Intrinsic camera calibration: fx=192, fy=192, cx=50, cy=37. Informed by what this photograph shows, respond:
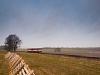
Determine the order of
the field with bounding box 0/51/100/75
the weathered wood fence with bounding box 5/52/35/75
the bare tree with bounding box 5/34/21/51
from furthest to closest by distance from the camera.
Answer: the bare tree with bounding box 5/34/21/51 < the field with bounding box 0/51/100/75 < the weathered wood fence with bounding box 5/52/35/75

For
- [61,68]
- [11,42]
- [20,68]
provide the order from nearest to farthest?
[20,68]
[61,68]
[11,42]

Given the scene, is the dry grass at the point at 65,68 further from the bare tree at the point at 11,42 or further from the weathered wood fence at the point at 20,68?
the bare tree at the point at 11,42

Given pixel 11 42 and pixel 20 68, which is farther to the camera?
pixel 11 42

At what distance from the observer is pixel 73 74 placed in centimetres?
1426

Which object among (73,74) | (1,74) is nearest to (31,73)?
(1,74)

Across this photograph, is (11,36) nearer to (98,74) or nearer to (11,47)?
(11,47)

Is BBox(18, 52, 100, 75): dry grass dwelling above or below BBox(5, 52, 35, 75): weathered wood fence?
below

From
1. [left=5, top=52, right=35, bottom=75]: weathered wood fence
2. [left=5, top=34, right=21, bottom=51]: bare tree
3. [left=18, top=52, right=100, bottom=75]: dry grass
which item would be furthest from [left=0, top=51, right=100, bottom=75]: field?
[left=5, top=34, right=21, bottom=51]: bare tree

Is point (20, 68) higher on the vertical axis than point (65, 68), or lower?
higher

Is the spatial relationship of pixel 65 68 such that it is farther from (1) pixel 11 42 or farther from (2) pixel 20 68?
(1) pixel 11 42

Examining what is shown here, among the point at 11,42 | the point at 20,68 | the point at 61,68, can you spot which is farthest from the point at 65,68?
the point at 11,42

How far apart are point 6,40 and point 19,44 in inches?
347

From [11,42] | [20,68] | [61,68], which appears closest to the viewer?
[20,68]

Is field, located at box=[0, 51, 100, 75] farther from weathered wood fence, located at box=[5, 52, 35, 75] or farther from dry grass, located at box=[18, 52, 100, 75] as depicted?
weathered wood fence, located at box=[5, 52, 35, 75]
